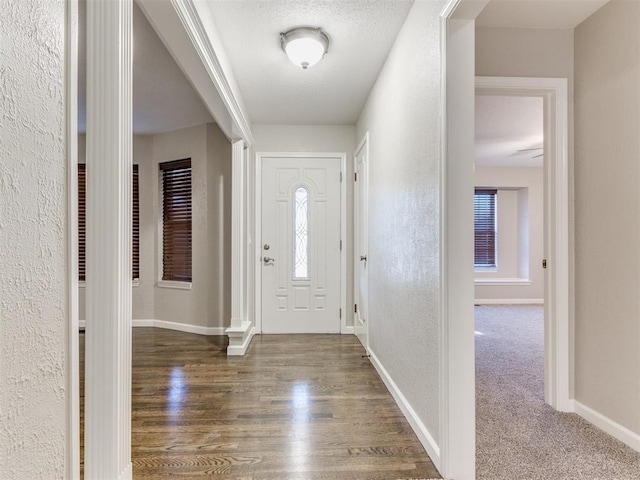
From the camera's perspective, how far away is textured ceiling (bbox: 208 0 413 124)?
220cm

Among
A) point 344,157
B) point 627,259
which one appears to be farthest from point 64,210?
point 344,157

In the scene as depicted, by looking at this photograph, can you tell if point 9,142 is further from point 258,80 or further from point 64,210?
point 258,80

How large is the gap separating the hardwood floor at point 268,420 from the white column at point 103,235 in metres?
0.63

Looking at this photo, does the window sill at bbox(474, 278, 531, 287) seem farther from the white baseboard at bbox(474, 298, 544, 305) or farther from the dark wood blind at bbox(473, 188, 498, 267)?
the dark wood blind at bbox(473, 188, 498, 267)

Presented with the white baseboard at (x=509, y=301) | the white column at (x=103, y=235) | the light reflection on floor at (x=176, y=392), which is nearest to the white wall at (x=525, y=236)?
the white baseboard at (x=509, y=301)

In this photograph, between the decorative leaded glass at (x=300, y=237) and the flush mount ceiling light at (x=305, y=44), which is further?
the decorative leaded glass at (x=300, y=237)

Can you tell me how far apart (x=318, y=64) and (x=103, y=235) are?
2252mm

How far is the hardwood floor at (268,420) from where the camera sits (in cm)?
174

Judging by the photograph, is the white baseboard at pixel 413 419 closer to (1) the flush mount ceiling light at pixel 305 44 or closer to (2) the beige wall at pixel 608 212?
(2) the beige wall at pixel 608 212

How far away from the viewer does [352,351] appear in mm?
3613

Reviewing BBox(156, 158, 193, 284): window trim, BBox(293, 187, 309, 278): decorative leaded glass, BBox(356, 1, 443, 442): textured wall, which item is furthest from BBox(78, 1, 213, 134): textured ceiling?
BBox(356, 1, 443, 442): textured wall

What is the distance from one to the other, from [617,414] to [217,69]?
120 inches

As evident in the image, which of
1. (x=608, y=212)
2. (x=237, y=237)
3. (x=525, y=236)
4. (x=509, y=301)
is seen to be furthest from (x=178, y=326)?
(x=525, y=236)

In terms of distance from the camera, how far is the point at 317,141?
172 inches
